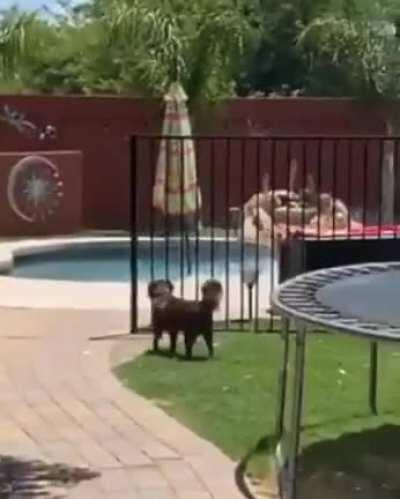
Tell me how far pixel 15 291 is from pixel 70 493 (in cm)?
702

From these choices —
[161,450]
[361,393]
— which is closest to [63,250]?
[361,393]

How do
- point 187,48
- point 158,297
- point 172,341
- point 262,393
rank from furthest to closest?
point 187,48
point 158,297
point 172,341
point 262,393

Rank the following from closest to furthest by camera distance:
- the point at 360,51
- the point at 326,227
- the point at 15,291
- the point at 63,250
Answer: the point at 15,291 → the point at 326,227 → the point at 63,250 → the point at 360,51

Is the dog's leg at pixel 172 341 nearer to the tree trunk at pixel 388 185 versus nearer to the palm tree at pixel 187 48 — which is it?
the palm tree at pixel 187 48

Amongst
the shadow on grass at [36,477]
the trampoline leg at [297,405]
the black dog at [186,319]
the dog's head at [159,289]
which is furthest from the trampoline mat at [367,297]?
the dog's head at [159,289]

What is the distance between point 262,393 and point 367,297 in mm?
2074

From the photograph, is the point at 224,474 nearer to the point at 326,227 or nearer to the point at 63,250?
the point at 326,227

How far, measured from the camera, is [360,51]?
21906 mm

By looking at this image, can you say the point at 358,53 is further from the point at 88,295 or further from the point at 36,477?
the point at 36,477

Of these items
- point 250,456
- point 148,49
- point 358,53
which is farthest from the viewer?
point 358,53

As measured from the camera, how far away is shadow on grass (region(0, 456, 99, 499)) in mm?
5848

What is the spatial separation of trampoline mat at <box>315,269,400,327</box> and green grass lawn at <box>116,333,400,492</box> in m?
0.20

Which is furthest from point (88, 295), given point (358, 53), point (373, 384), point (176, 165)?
point (358, 53)

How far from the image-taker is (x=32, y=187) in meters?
17.8
